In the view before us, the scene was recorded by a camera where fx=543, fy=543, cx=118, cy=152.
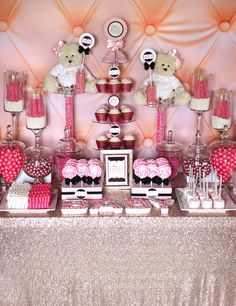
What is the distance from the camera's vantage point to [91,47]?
2211mm

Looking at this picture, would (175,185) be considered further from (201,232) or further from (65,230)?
(65,230)

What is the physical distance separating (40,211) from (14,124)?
0.51 m

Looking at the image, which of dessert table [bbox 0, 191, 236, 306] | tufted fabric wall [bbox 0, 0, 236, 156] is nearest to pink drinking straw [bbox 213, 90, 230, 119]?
tufted fabric wall [bbox 0, 0, 236, 156]

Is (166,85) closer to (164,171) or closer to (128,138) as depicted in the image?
(128,138)

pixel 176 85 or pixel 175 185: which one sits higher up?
pixel 176 85

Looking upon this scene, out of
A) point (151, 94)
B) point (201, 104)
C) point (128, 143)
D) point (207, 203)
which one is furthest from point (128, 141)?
point (207, 203)

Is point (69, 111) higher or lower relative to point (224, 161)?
higher

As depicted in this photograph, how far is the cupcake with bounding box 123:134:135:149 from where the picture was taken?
2.23 metres

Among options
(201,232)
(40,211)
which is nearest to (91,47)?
(40,211)

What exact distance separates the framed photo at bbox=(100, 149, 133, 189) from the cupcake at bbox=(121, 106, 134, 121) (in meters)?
0.15

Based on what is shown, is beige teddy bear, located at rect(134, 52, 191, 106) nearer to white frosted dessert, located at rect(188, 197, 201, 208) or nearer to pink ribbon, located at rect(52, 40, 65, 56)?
pink ribbon, located at rect(52, 40, 65, 56)

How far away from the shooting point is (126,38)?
2238mm

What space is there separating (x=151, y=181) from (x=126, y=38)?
61 cm

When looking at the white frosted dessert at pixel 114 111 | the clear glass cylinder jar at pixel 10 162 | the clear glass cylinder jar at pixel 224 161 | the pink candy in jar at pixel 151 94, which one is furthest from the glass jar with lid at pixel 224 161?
the clear glass cylinder jar at pixel 10 162
